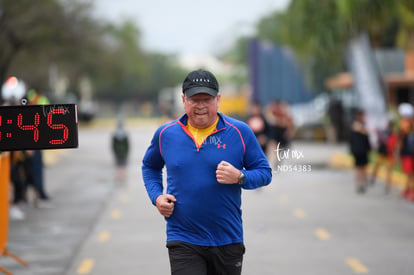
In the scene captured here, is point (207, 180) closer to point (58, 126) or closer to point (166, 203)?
point (166, 203)

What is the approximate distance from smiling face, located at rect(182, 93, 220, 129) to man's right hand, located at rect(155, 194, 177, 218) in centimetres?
50

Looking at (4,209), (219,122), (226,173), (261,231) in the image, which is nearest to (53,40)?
(261,231)

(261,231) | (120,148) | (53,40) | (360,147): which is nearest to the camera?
(261,231)

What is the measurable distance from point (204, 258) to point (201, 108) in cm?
96

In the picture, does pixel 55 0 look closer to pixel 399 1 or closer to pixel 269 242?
pixel 399 1

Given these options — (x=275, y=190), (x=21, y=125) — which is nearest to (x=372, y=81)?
(x=275, y=190)

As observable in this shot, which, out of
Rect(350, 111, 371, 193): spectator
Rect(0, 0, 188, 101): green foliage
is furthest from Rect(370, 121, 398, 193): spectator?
Rect(0, 0, 188, 101): green foliage

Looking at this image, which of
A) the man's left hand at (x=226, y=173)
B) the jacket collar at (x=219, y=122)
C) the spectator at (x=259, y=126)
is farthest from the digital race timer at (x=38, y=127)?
the spectator at (x=259, y=126)

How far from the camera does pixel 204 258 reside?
15.9 feet

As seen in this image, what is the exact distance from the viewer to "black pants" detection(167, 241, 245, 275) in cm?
477

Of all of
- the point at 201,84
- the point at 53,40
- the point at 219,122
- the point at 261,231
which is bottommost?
the point at 261,231

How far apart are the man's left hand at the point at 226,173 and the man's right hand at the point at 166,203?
1.18ft

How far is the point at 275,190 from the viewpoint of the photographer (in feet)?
55.7

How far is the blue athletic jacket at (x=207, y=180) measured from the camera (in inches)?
187
